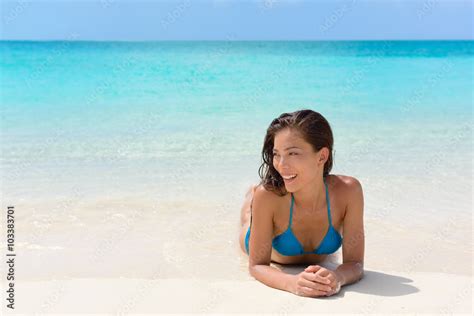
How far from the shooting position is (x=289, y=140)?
3.66 m

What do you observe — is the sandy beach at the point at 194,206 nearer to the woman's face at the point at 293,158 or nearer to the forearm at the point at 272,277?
the forearm at the point at 272,277

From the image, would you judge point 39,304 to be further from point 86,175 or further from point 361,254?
point 86,175

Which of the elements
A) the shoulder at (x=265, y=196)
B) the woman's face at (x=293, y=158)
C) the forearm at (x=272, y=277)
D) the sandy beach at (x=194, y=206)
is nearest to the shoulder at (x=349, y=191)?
the woman's face at (x=293, y=158)

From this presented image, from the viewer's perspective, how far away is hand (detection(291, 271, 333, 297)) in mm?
3434

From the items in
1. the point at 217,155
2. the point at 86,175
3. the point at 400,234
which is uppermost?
the point at 217,155

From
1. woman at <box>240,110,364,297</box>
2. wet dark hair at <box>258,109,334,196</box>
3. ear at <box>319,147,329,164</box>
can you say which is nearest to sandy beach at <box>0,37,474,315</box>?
woman at <box>240,110,364,297</box>

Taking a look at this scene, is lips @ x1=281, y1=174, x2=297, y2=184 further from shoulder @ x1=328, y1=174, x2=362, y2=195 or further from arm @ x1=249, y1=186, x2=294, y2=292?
shoulder @ x1=328, y1=174, x2=362, y2=195

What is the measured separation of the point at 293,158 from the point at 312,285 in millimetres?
783

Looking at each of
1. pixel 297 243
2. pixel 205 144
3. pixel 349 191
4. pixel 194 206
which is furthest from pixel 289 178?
pixel 205 144

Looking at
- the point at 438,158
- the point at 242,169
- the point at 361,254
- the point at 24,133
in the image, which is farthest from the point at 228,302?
the point at 24,133

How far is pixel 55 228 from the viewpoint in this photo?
205 inches

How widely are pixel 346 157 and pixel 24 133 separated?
537cm

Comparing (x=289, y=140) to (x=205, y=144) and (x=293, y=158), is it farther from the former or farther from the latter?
Answer: (x=205, y=144)

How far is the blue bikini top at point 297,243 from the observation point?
4062 millimetres
